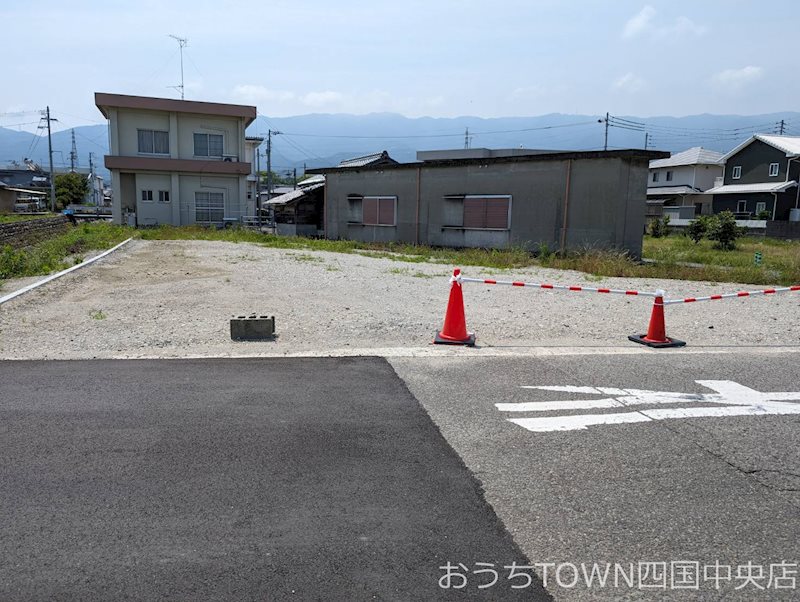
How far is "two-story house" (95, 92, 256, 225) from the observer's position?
3731cm

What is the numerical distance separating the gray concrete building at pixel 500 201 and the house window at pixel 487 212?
0.04 m

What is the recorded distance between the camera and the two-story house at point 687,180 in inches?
2141

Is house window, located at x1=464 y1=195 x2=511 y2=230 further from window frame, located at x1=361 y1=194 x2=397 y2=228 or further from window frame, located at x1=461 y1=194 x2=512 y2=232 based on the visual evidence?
window frame, located at x1=361 y1=194 x2=397 y2=228

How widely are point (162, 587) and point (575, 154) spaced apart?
65.0 ft

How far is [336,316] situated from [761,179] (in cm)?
4901

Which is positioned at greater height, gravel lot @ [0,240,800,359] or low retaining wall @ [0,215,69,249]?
low retaining wall @ [0,215,69,249]

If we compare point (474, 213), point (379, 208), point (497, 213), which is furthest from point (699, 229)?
point (379, 208)

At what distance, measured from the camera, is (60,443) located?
171 inches

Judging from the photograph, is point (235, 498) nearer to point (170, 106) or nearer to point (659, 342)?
point (659, 342)

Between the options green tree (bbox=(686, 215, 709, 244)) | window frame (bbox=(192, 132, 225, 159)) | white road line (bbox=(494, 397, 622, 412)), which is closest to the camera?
white road line (bbox=(494, 397, 622, 412))

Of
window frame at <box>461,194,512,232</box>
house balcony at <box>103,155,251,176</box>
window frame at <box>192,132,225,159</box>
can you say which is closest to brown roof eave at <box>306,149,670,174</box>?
window frame at <box>461,194,512,232</box>

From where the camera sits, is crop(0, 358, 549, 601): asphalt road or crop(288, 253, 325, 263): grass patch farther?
crop(288, 253, 325, 263): grass patch

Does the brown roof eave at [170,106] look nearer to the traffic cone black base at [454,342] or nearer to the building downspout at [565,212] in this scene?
the building downspout at [565,212]

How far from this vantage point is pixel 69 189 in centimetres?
7338
